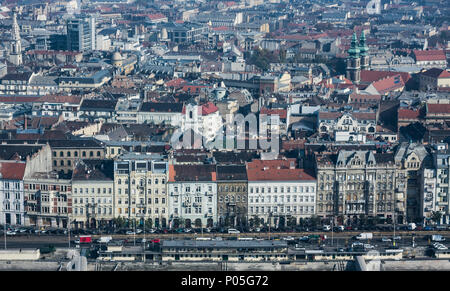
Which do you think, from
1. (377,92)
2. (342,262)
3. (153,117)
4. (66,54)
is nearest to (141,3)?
(66,54)

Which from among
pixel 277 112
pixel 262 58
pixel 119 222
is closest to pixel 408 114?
pixel 277 112

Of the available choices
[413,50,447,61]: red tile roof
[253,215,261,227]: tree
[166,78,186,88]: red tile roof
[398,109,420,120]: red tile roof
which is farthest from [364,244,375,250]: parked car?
[413,50,447,61]: red tile roof

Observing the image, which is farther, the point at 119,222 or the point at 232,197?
the point at 232,197

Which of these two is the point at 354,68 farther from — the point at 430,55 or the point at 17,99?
the point at 17,99

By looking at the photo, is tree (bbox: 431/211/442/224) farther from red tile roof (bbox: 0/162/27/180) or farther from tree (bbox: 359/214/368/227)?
red tile roof (bbox: 0/162/27/180)

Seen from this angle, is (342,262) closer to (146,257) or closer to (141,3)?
(146,257)

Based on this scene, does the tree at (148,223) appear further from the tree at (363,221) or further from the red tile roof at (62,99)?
the red tile roof at (62,99)
